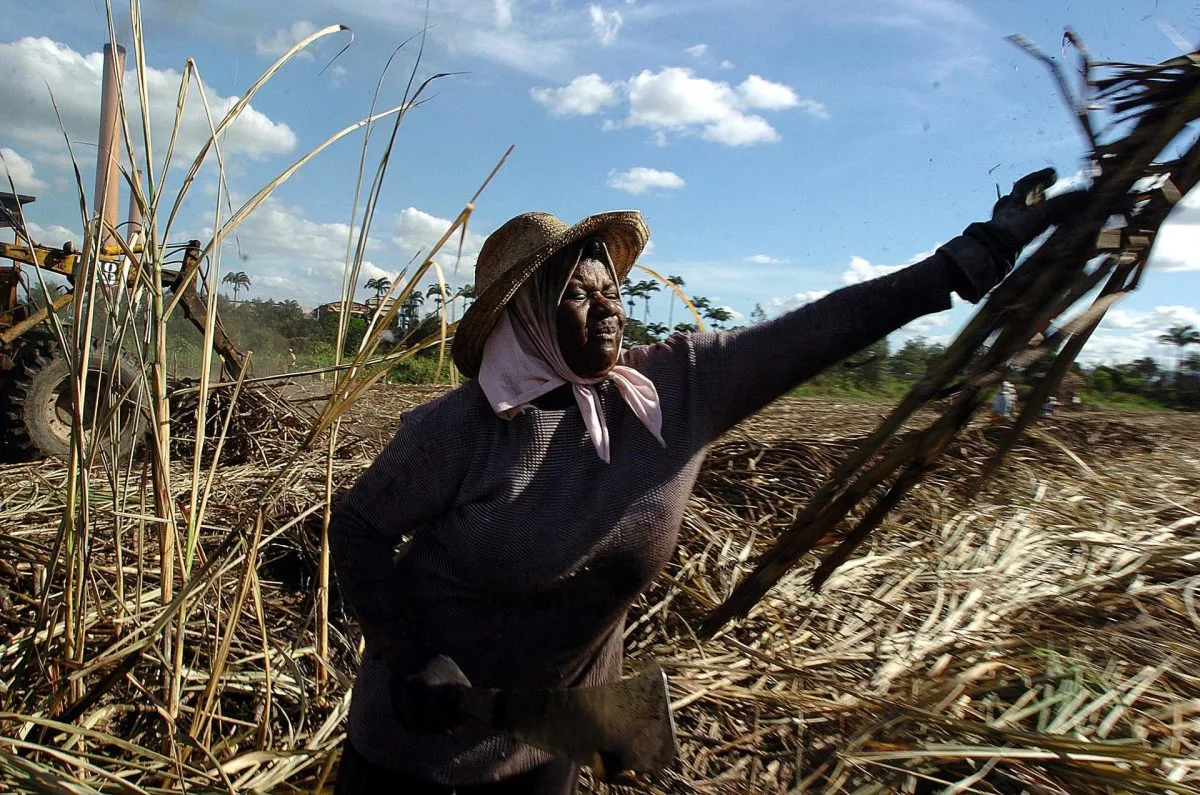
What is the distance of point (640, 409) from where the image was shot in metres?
1.65

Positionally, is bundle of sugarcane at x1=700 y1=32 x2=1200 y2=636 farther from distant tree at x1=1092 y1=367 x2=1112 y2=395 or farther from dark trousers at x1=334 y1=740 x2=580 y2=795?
distant tree at x1=1092 y1=367 x2=1112 y2=395

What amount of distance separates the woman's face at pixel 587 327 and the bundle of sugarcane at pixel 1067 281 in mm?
488

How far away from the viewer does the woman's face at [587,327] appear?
167 centimetres

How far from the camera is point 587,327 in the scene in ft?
5.50

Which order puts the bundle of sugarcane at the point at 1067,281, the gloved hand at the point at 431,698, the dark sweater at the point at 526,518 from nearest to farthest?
the bundle of sugarcane at the point at 1067,281 < the gloved hand at the point at 431,698 < the dark sweater at the point at 526,518

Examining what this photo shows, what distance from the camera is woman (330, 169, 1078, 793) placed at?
1.61m

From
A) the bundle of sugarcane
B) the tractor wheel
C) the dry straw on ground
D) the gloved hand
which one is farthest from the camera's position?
the tractor wheel

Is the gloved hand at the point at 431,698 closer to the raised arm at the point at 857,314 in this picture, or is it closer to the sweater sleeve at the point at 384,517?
the sweater sleeve at the point at 384,517

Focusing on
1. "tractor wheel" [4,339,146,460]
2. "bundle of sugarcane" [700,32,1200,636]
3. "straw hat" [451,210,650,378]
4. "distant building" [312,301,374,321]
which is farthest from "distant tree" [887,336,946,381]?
"tractor wheel" [4,339,146,460]

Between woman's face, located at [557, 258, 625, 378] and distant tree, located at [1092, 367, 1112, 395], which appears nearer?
woman's face, located at [557, 258, 625, 378]

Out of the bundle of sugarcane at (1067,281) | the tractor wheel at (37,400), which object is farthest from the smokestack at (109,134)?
the tractor wheel at (37,400)

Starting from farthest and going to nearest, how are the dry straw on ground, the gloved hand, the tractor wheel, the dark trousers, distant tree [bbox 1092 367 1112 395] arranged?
distant tree [bbox 1092 367 1112 395]
the tractor wheel
the dry straw on ground
the dark trousers
the gloved hand

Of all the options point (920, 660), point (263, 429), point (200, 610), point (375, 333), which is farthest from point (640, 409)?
point (263, 429)

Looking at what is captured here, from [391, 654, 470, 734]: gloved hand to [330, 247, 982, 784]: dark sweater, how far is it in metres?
0.10
